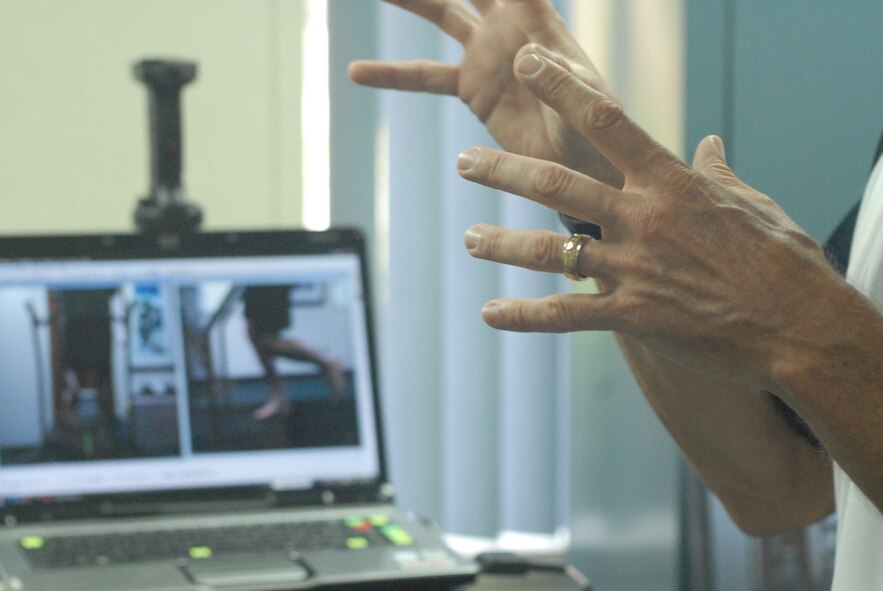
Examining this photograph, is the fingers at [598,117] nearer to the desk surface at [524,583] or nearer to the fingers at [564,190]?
the fingers at [564,190]

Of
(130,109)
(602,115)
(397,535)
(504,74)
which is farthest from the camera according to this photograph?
(130,109)

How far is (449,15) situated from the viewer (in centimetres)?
86

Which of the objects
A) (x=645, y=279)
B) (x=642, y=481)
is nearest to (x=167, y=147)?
(x=642, y=481)

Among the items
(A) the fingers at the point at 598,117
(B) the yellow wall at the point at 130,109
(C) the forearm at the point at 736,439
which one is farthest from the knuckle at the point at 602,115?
(B) the yellow wall at the point at 130,109

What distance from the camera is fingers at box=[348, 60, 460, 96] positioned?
2.81 feet

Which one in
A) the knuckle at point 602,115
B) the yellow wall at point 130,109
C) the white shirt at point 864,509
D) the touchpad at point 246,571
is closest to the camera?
the knuckle at point 602,115

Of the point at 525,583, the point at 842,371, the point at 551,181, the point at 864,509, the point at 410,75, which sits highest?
the point at 410,75

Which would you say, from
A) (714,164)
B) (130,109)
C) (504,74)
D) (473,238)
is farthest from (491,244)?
(130,109)

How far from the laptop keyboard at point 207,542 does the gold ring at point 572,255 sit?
55 cm

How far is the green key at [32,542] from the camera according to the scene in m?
1.03

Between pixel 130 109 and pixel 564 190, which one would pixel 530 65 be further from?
pixel 130 109

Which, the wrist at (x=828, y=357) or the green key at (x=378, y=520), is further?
the green key at (x=378, y=520)

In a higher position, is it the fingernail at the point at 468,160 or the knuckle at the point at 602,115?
the knuckle at the point at 602,115

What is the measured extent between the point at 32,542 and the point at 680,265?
739 mm
